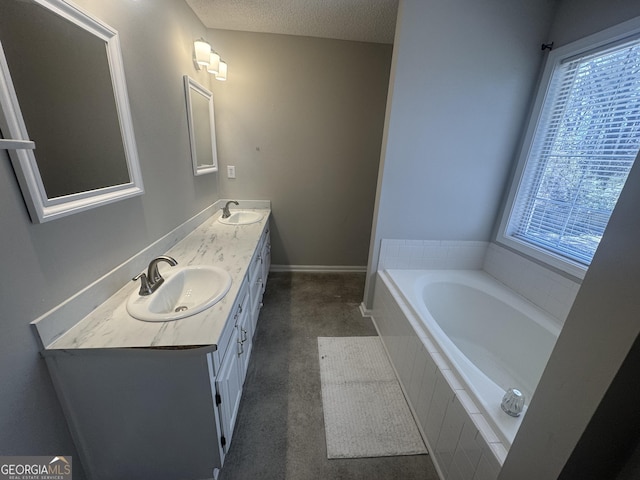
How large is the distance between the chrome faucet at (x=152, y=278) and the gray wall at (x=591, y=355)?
1.29m

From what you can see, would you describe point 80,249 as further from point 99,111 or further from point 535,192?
point 535,192

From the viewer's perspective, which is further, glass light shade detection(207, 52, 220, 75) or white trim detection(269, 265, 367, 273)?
white trim detection(269, 265, 367, 273)

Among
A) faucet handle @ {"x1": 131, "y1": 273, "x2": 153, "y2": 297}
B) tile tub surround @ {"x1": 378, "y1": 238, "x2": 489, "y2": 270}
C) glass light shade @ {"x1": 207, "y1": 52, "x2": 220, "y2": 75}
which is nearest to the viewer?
faucet handle @ {"x1": 131, "y1": 273, "x2": 153, "y2": 297}

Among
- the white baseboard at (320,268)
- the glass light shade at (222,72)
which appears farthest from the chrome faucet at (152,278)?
the white baseboard at (320,268)

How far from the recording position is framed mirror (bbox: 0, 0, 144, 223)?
0.71 metres

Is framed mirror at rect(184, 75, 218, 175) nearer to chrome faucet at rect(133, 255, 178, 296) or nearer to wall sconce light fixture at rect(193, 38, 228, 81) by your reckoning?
wall sconce light fixture at rect(193, 38, 228, 81)

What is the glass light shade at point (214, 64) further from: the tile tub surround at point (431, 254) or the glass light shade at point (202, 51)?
the tile tub surround at point (431, 254)

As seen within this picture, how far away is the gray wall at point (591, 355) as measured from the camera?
43cm

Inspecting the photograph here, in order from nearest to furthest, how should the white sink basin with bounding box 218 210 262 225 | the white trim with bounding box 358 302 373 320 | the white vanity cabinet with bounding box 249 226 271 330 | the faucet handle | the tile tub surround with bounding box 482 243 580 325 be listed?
the faucet handle, the tile tub surround with bounding box 482 243 580 325, the white vanity cabinet with bounding box 249 226 271 330, the white trim with bounding box 358 302 373 320, the white sink basin with bounding box 218 210 262 225

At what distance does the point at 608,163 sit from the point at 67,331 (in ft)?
8.55

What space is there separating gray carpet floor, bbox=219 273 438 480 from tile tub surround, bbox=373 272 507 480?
0.18 metres

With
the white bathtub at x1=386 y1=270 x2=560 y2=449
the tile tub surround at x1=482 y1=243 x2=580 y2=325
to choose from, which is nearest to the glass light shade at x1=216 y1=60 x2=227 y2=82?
the white bathtub at x1=386 y1=270 x2=560 y2=449

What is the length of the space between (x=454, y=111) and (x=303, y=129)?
1439 mm

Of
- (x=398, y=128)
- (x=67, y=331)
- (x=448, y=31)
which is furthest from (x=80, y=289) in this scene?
(x=448, y=31)
